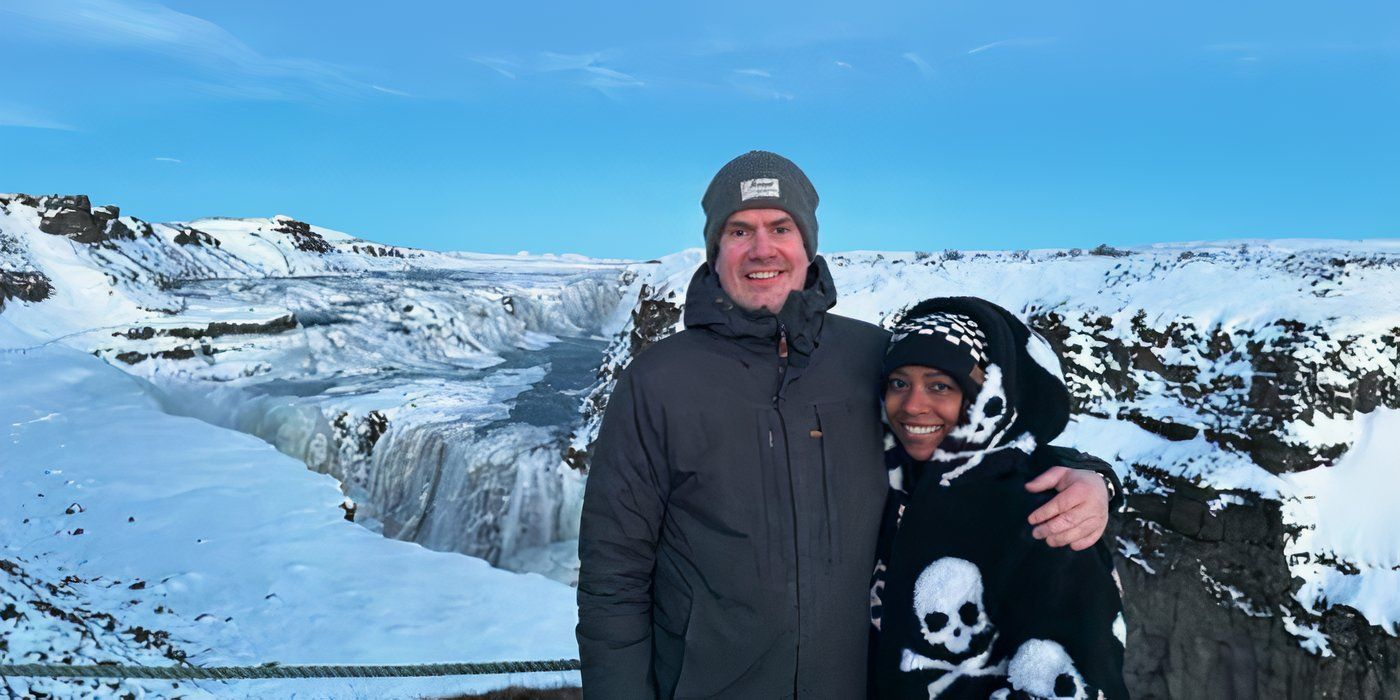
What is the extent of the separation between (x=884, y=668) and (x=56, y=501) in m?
9.64

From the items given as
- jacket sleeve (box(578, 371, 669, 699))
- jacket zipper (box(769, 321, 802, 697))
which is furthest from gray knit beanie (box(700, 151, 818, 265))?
jacket sleeve (box(578, 371, 669, 699))

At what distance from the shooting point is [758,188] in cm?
240

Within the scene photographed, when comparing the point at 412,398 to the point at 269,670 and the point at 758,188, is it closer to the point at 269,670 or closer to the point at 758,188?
the point at 269,670

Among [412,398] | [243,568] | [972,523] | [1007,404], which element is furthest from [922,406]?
[412,398]

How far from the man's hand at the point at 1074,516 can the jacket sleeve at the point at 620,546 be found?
101 cm

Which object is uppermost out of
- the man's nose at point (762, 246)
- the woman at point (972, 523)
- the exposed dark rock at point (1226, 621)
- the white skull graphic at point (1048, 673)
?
the man's nose at point (762, 246)

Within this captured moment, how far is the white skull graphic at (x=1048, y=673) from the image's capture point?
1979 mm

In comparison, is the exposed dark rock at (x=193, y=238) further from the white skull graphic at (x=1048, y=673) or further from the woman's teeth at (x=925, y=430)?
the white skull graphic at (x=1048, y=673)

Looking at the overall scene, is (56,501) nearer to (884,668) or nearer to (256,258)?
(884,668)

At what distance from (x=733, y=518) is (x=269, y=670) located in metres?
3.76

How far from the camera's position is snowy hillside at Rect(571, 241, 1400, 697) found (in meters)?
7.84

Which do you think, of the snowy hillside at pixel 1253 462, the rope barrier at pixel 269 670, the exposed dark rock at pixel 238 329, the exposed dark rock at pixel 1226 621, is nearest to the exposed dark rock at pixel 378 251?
the exposed dark rock at pixel 238 329

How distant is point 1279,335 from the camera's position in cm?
930

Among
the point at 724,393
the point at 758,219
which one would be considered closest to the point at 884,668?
the point at 724,393
